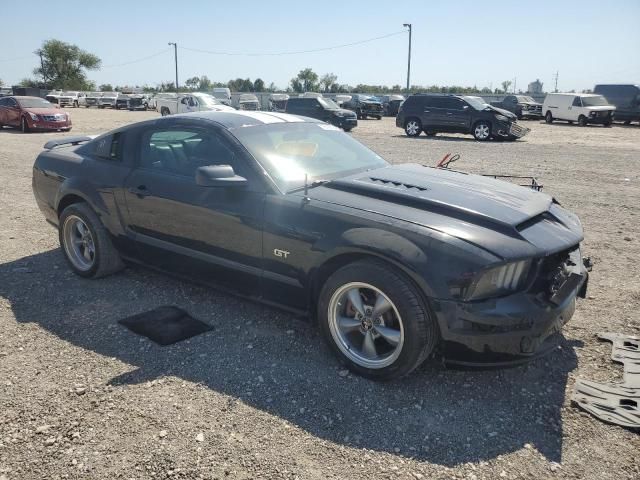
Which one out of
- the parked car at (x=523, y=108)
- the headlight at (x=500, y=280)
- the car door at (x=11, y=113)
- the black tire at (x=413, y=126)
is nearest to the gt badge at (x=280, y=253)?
the headlight at (x=500, y=280)

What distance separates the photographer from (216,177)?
3.37 meters

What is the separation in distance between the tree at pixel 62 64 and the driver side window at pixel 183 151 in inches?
3662

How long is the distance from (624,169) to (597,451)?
10.8 metres

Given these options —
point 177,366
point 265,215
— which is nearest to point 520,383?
point 265,215

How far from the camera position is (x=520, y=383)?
3.16 meters

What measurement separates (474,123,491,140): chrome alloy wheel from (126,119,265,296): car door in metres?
17.0

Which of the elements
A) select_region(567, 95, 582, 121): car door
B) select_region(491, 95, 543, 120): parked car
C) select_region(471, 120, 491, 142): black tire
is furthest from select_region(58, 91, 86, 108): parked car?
select_region(567, 95, 582, 121): car door

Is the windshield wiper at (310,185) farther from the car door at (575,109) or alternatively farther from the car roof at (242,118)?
the car door at (575,109)

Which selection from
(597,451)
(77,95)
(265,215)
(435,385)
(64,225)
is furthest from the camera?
(77,95)

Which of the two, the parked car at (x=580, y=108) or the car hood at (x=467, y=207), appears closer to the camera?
the car hood at (x=467, y=207)

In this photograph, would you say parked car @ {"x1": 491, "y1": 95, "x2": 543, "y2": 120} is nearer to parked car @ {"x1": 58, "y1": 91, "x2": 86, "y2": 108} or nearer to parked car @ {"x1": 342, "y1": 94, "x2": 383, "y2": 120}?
parked car @ {"x1": 342, "y1": 94, "x2": 383, "y2": 120}

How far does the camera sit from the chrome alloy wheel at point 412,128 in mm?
21172

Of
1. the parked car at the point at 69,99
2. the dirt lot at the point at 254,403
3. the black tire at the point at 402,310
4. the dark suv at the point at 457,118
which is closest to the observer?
the dirt lot at the point at 254,403

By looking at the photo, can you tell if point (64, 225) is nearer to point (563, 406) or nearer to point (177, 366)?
point (177, 366)
